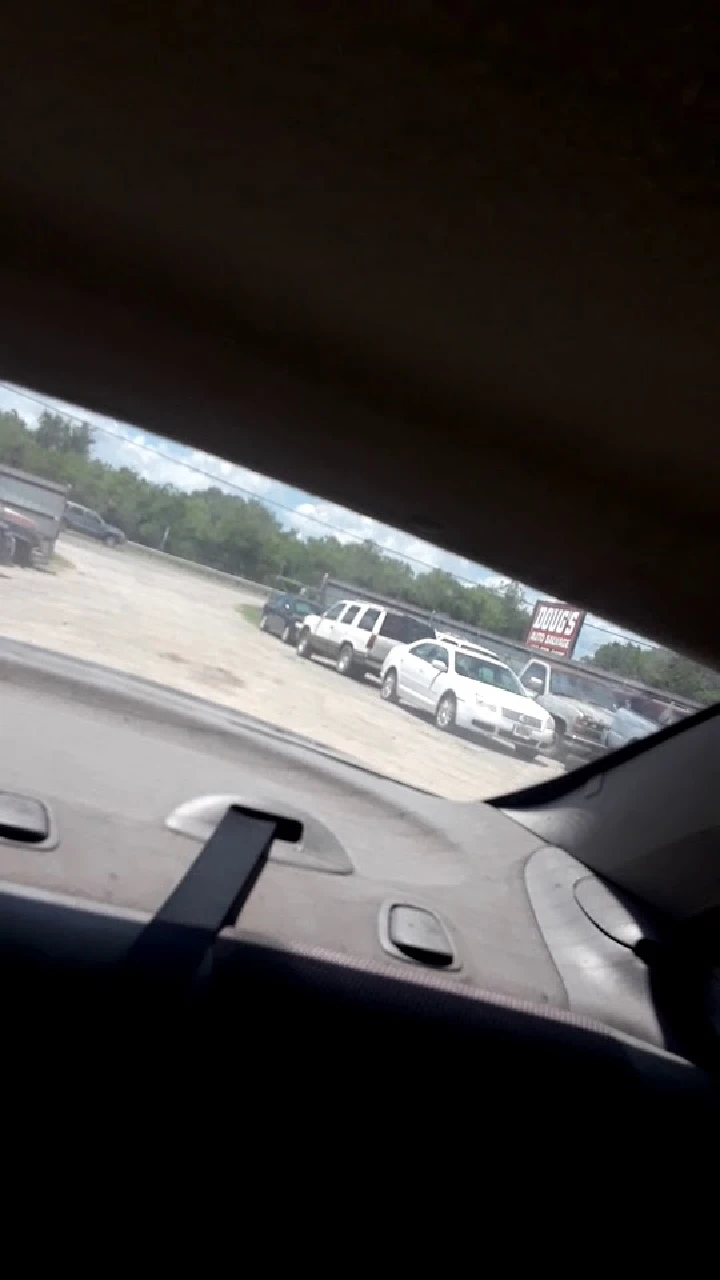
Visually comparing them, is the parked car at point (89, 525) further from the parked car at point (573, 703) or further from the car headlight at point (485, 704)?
the parked car at point (573, 703)

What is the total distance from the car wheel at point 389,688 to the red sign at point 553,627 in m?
1.29

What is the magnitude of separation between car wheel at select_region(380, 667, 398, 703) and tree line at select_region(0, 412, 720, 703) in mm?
979

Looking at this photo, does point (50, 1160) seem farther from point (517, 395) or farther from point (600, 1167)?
point (517, 395)

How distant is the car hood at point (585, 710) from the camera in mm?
4039

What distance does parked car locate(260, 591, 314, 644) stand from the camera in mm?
4465

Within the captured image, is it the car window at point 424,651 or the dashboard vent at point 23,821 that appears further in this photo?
the car window at point 424,651

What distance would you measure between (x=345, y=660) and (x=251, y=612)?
602mm

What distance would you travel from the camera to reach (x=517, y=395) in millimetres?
2432

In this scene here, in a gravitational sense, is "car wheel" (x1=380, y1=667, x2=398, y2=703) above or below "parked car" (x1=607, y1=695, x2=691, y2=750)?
below

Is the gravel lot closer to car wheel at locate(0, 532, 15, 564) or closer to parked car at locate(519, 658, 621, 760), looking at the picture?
car wheel at locate(0, 532, 15, 564)

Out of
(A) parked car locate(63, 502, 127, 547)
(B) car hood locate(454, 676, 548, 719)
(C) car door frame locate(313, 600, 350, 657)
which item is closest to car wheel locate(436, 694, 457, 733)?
(B) car hood locate(454, 676, 548, 719)

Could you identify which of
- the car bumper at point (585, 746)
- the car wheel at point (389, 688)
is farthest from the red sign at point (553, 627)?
the car wheel at point (389, 688)

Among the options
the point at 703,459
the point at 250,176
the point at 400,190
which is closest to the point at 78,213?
the point at 250,176

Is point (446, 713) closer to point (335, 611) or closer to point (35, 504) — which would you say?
point (335, 611)
